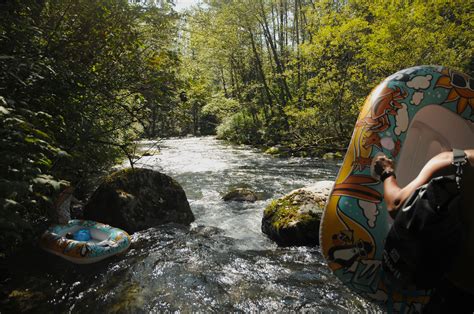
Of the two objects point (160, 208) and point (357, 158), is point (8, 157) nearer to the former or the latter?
point (357, 158)

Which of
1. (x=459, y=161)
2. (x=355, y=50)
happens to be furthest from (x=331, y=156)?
(x=459, y=161)

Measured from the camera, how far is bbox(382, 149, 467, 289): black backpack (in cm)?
129

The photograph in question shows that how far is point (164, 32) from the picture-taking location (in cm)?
575

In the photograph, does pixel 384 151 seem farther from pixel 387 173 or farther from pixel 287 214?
pixel 287 214

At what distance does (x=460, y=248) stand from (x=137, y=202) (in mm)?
5570

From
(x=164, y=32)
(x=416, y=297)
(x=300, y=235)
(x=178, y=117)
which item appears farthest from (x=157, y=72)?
(x=416, y=297)

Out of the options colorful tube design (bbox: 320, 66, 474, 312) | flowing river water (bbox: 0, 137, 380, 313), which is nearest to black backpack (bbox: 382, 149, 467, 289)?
colorful tube design (bbox: 320, 66, 474, 312)

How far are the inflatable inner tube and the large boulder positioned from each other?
583 mm

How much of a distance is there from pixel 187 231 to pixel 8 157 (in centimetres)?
433

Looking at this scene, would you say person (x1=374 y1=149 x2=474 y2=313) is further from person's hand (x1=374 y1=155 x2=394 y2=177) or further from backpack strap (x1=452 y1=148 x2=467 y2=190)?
person's hand (x1=374 y1=155 x2=394 y2=177)

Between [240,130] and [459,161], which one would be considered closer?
[459,161]

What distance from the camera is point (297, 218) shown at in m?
5.19

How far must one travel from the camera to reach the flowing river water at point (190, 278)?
11.5ft

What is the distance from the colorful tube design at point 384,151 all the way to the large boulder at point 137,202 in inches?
171
